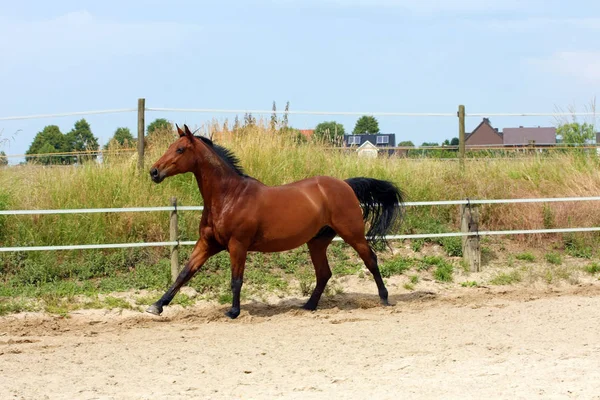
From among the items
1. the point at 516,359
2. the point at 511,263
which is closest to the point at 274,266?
the point at 511,263

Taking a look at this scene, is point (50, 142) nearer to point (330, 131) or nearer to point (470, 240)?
point (330, 131)

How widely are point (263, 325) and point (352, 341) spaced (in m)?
1.28

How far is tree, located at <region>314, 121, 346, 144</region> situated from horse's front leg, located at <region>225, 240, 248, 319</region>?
549 centimetres

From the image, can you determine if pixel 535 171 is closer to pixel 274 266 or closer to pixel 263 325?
pixel 274 266

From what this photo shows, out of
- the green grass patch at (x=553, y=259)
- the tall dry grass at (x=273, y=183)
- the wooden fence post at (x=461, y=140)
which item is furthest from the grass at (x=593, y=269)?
the wooden fence post at (x=461, y=140)

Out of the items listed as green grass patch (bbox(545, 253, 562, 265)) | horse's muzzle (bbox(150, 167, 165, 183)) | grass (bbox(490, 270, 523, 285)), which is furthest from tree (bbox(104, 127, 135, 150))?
green grass patch (bbox(545, 253, 562, 265))

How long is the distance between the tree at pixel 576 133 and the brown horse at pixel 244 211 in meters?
7.13

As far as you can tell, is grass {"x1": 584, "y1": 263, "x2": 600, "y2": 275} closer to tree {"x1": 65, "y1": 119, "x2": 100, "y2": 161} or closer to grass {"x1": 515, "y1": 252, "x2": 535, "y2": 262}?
grass {"x1": 515, "y1": 252, "x2": 535, "y2": 262}

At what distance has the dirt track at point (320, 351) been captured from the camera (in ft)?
17.6

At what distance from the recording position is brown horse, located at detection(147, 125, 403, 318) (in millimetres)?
8086

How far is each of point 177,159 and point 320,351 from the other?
271 cm

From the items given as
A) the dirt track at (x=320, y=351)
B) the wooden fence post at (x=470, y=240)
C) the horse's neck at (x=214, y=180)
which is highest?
the horse's neck at (x=214, y=180)

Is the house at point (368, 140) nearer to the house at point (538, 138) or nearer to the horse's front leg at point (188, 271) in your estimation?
the house at point (538, 138)

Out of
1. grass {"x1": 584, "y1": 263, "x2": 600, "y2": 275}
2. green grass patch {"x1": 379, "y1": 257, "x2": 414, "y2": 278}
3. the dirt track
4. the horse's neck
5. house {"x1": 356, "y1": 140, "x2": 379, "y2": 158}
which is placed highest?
house {"x1": 356, "y1": 140, "x2": 379, "y2": 158}
